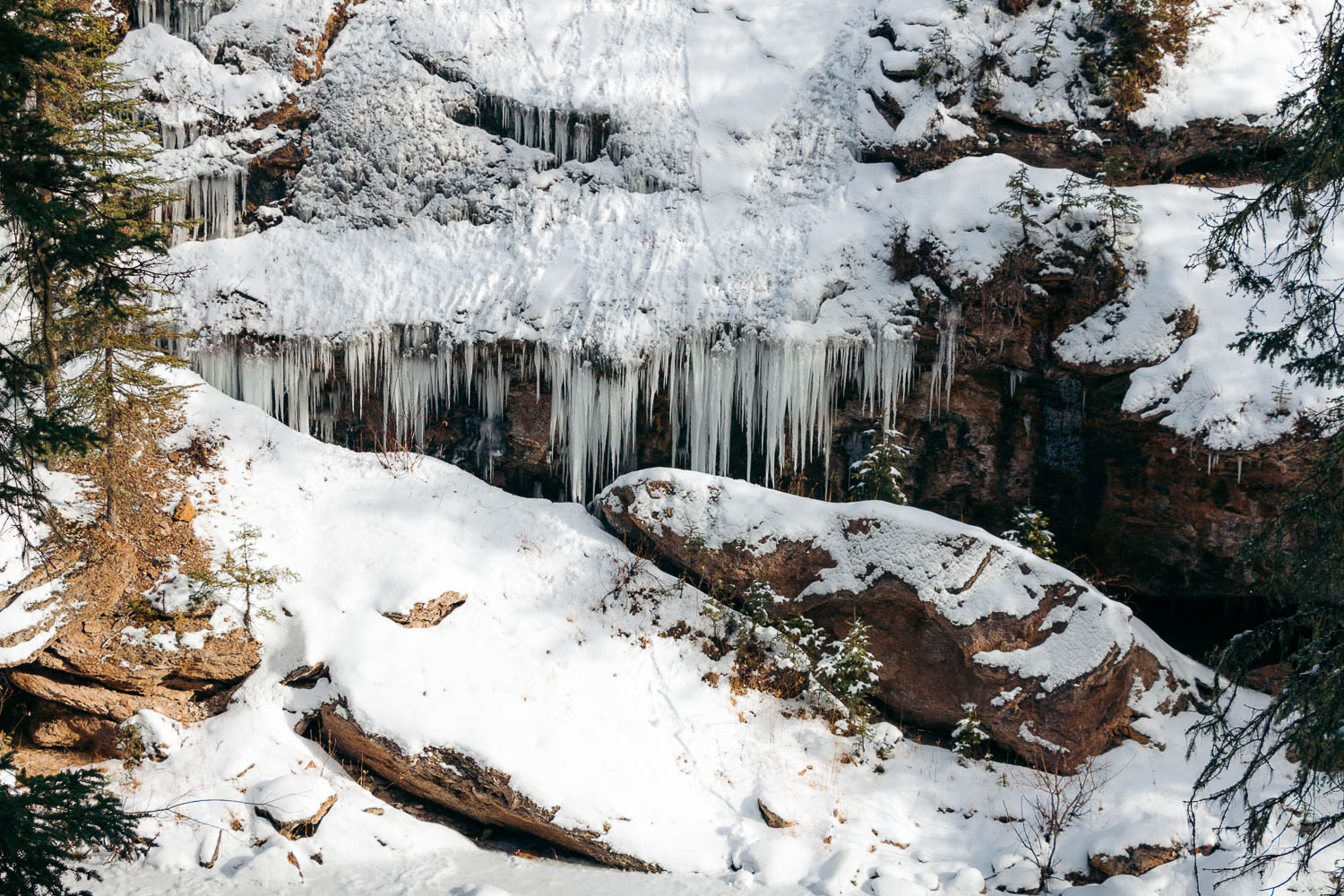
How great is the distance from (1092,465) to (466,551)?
8071mm

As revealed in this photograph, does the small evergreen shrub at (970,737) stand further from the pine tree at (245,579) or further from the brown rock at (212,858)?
the pine tree at (245,579)

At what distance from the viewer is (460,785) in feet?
28.0

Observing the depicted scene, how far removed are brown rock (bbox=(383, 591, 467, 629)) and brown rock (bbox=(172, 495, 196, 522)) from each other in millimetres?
2487

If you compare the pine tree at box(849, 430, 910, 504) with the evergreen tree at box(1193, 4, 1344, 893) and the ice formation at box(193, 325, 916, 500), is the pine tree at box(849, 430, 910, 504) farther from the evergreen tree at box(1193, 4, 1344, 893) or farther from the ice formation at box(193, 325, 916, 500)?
the evergreen tree at box(1193, 4, 1344, 893)

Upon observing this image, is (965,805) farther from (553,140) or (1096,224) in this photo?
(553,140)

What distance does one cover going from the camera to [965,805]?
9.09m

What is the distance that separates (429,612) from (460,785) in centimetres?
206

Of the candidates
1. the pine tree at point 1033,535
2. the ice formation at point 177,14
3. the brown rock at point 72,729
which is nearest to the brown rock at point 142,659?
the brown rock at point 72,729

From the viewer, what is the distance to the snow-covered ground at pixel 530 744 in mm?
7926

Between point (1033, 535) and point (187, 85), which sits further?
point (187, 85)

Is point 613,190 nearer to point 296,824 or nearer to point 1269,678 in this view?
point 296,824

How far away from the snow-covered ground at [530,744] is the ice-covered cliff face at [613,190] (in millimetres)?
2341

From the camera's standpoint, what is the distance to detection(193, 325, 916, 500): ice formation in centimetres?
1234

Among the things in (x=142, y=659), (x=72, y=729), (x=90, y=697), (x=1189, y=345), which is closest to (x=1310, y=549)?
(x=1189, y=345)
